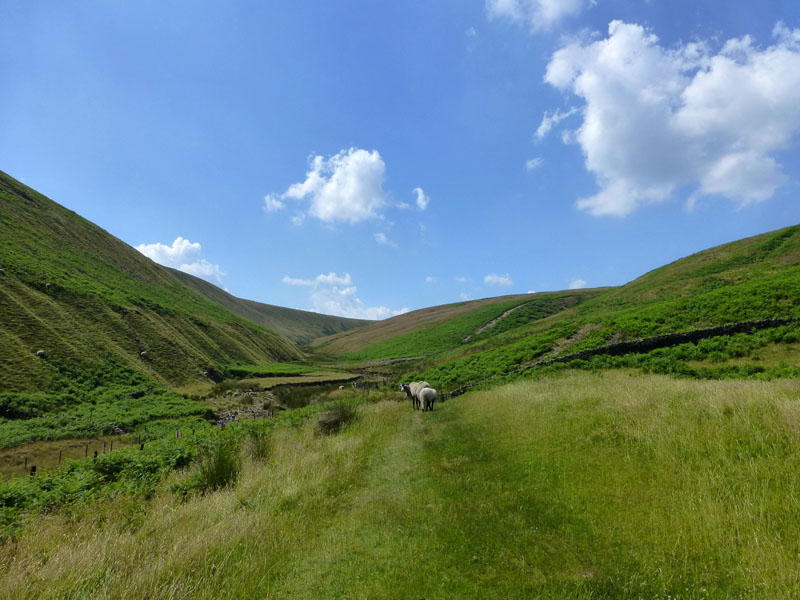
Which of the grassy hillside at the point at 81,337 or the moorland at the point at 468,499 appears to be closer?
the moorland at the point at 468,499

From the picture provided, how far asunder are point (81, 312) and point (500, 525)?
59306mm

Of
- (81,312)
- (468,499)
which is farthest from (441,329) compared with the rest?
(468,499)

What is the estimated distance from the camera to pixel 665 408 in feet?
33.0

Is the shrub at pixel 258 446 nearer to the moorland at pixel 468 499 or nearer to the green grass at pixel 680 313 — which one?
the moorland at pixel 468 499

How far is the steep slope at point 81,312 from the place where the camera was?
3594 centimetres

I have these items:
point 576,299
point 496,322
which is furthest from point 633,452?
point 576,299

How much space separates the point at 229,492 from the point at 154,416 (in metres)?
29.1

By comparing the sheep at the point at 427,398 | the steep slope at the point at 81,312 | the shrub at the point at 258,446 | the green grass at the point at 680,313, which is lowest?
the sheep at the point at 427,398

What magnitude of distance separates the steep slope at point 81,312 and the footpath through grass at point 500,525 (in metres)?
36.8

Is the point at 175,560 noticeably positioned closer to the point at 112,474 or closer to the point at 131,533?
the point at 131,533

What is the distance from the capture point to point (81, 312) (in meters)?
46.2

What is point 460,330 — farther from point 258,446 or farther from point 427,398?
point 258,446

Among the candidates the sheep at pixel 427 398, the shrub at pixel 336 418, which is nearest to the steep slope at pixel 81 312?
the shrub at pixel 336 418

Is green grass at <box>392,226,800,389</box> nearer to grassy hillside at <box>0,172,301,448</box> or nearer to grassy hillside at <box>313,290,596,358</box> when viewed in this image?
grassy hillside at <box>0,172,301,448</box>
